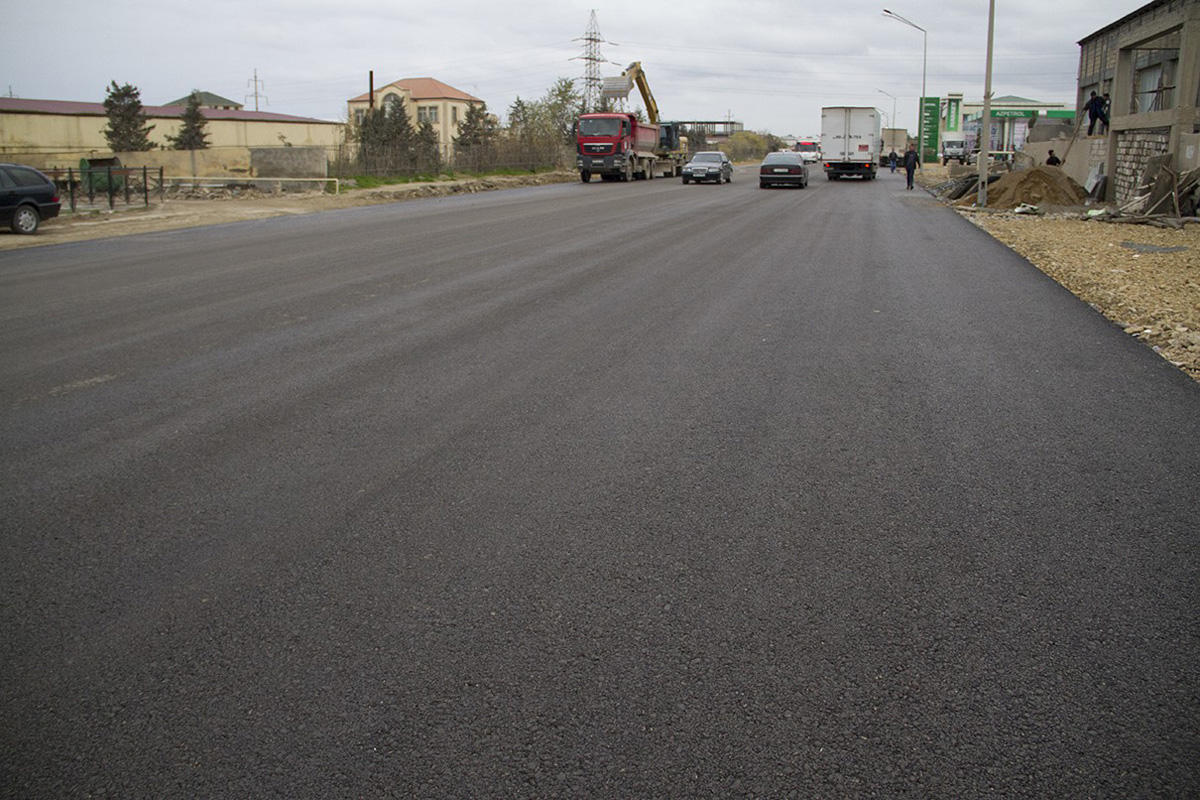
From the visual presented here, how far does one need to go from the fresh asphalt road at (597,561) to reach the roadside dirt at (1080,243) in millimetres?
2337

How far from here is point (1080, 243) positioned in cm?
1855

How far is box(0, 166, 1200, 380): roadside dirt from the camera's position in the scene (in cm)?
1032

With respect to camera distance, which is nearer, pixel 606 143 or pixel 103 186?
pixel 103 186

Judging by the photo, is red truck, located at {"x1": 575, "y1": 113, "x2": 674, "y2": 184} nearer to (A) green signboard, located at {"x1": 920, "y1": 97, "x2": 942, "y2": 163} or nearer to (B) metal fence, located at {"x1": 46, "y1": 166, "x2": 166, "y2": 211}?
(B) metal fence, located at {"x1": 46, "y1": 166, "x2": 166, "y2": 211}

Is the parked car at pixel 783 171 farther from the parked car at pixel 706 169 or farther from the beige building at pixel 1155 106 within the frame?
the beige building at pixel 1155 106

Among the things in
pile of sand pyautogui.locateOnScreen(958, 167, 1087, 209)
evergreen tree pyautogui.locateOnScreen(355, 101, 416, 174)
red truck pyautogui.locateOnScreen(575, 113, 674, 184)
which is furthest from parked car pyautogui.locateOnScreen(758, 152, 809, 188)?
evergreen tree pyautogui.locateOnScreen(355, 101, 416, 174)

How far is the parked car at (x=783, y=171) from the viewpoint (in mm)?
40594

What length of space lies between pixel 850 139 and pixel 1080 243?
31298 millimetres

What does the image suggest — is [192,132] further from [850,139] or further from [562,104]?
[850,139]

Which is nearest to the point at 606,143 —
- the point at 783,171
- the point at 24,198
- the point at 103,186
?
the point at 783,171

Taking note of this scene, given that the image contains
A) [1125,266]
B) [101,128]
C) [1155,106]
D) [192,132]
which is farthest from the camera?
[192,132]

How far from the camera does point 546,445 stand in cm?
593

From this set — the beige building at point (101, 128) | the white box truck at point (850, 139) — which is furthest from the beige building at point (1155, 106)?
the beige building at point (101, 128)

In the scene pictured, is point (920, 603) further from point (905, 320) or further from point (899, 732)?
point (905, 320)
